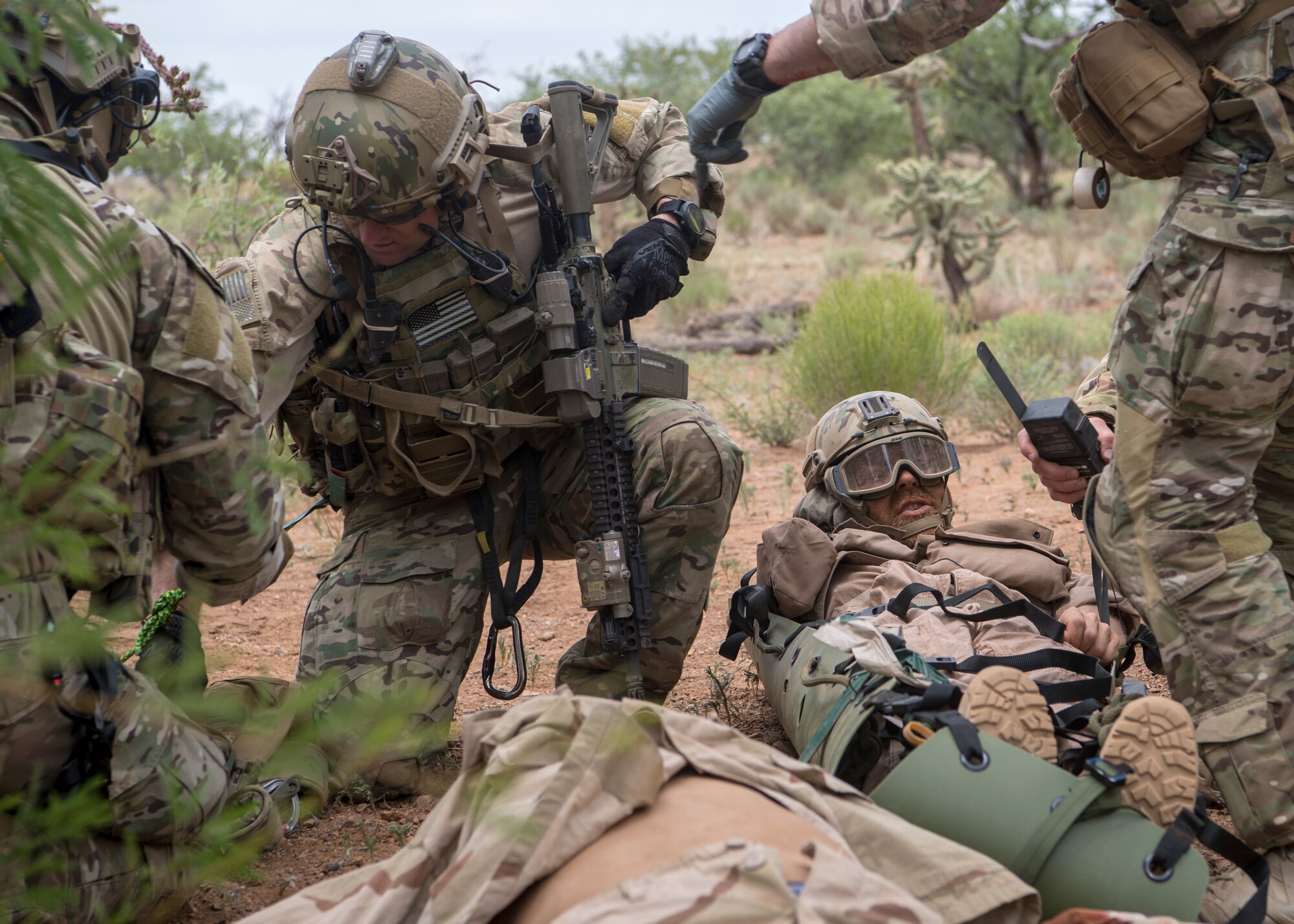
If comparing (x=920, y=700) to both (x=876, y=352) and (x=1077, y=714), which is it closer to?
(x=1077, y=714)

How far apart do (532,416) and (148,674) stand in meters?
1.41

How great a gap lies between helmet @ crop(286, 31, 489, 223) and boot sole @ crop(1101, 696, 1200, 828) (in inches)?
85.5

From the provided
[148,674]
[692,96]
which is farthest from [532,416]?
[692,96]

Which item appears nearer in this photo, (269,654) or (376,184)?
(376,184)

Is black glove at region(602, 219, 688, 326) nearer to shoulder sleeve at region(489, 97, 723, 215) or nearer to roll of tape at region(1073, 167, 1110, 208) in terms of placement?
shoulder sleeve at region(489, 97, 723, 215)

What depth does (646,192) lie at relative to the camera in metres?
4.03

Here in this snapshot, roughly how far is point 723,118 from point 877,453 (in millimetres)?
1180

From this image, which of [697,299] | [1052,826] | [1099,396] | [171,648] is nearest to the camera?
[1052,826]

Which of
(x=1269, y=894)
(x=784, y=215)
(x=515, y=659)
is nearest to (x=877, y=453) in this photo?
(x=515, y=659)

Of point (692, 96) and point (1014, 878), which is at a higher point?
point (692, 96)

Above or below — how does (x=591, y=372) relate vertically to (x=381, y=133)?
below

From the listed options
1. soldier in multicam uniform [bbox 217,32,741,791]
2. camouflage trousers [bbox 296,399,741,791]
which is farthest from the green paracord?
camouflage trousers [bbox 296,399,741,791]

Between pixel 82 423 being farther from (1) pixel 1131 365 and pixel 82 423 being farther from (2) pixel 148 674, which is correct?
(1) pixel 1131 365

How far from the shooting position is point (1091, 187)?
2898 millimetres
